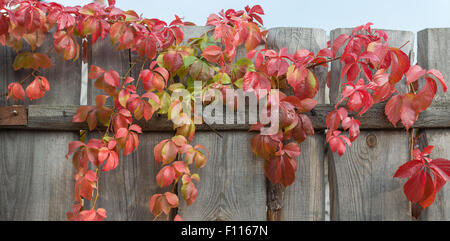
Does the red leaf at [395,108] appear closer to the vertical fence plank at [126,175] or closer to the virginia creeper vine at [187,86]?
the virginia creeper vine at [187,86]

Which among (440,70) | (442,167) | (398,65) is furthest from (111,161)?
(440,70)

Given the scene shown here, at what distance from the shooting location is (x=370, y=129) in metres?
1.29

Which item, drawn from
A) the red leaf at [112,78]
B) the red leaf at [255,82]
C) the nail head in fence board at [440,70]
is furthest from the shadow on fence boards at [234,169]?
the red leaf at [255,82]

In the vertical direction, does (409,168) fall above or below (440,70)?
below

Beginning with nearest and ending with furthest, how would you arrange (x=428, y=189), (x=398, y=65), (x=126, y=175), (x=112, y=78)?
(x=398, y=65) → (x=428, y=189) → (x=112, y=78) → (x=126, y=175)

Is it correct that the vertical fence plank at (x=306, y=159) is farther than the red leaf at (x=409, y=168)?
Yes

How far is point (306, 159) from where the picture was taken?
4.26 ft

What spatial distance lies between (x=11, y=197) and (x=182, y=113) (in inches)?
30.0

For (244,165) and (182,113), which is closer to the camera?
(182,113)

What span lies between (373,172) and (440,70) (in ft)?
1.48

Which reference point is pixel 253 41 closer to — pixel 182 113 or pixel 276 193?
pixel 182 113

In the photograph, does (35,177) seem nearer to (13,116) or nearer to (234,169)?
(13,116)

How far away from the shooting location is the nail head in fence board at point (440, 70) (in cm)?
127
